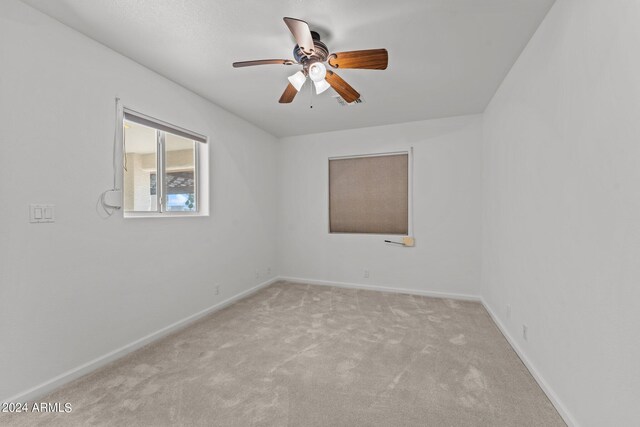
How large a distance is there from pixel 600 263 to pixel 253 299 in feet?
11.4

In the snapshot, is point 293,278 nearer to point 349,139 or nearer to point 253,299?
point 253,299

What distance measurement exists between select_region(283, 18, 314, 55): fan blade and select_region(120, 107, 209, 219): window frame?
65.3 inches

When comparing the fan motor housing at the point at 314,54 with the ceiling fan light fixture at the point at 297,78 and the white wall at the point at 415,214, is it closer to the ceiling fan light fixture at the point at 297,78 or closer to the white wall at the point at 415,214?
the ceiling fan light fixture at the point at 297,78

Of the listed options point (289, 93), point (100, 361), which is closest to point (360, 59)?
point (289, 93)

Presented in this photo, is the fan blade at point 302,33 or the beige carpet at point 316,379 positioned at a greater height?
the fan blade at point 302,33

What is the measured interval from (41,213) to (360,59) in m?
2.41

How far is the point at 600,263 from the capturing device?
130 centimetres

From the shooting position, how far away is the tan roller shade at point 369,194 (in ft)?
13.5

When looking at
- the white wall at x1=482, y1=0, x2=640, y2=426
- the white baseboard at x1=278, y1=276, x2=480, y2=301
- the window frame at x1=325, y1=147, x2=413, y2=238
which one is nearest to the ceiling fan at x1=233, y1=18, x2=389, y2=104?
the white wall at x1=482, y1=0, x2=640, y2=426

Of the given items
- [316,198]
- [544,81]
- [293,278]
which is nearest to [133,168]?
[316,198]

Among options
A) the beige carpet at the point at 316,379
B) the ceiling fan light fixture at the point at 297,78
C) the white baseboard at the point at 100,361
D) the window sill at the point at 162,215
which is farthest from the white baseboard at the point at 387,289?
the ceiling fan light fixture at the point at 297,78

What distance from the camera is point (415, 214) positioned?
13.1 feet

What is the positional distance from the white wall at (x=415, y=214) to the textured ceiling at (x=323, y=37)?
2.80 ft

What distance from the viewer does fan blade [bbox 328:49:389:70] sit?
1.81 meters
